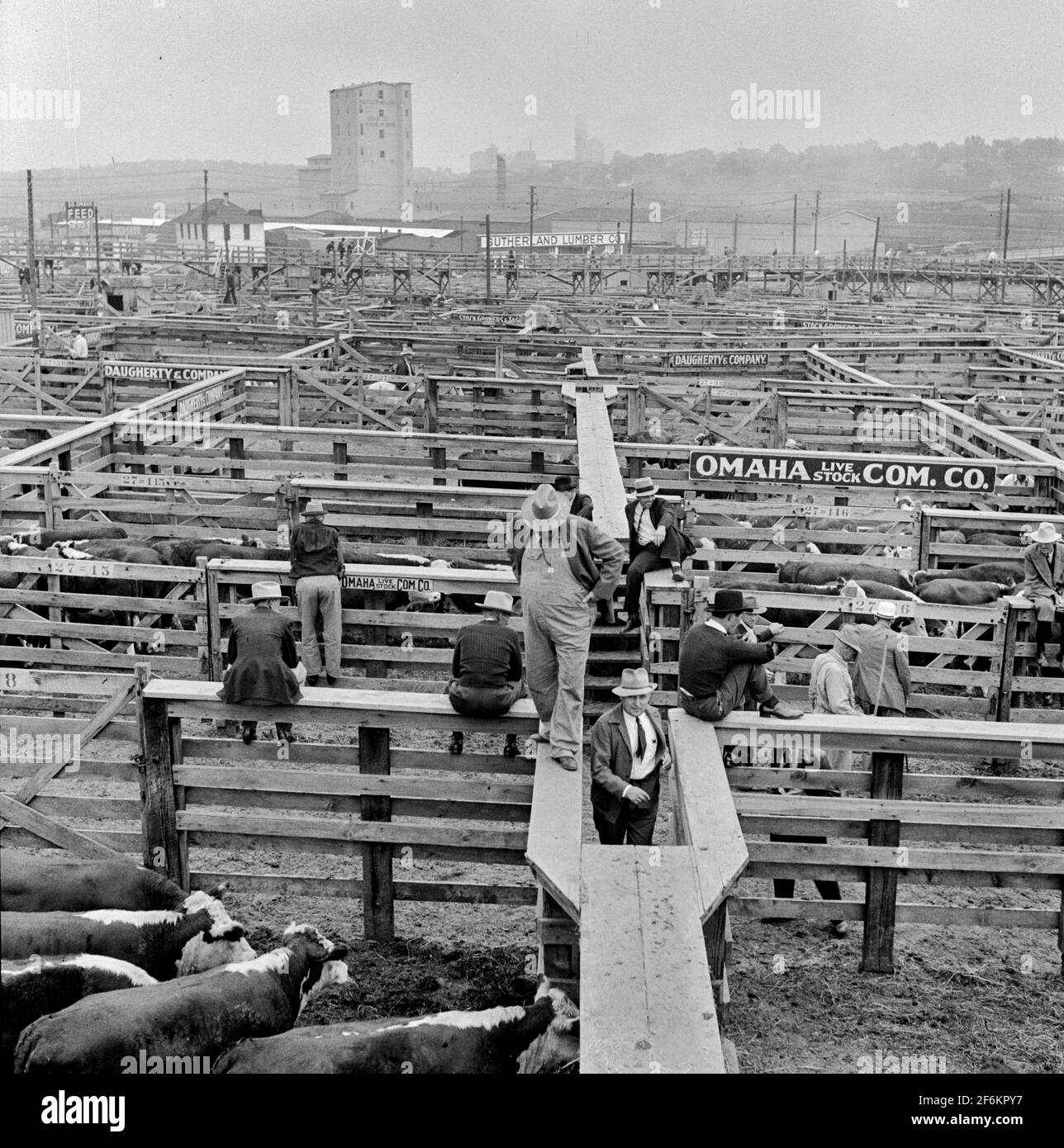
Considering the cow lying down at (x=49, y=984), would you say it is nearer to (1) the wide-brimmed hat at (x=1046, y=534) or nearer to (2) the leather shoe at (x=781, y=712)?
(2) the leather shoe at (x=781, y=712)

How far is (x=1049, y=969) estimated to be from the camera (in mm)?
7891

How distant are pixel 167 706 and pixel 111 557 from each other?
586cm

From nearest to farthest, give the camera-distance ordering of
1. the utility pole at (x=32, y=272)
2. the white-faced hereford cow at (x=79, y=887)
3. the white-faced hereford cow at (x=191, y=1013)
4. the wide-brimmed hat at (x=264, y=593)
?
1. the white-faced hereford cow at (x=191, y=1013)
2. the white-faced hereford cow at (x=79, y=887)
3. the wide-brimmed hat at (x=264, y=593)
4. the utility pole at (x=32, y=272)

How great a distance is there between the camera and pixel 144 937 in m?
7.12

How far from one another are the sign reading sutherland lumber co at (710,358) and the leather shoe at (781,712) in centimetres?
1838

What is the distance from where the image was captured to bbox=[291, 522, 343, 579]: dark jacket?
1120cm

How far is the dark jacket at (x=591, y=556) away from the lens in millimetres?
7691

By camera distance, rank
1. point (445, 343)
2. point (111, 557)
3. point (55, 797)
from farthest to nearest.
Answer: point (445, 343)
point (111, 557)
point (55, 797)

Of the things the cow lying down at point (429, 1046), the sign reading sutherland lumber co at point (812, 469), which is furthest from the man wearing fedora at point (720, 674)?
the sign reading sutherland lumber co at point (812, 469)

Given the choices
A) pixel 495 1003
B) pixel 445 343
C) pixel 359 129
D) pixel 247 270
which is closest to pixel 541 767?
pixel 495 1003

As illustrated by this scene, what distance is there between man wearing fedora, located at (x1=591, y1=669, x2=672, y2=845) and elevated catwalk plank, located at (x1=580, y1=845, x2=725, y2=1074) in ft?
4.02

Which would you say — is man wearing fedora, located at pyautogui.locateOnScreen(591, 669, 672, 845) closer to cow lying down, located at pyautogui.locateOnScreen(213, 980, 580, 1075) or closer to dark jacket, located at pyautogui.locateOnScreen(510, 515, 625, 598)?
dark jacket, located at pyautogui.locateOnScreen(510, 515, 625, 598)

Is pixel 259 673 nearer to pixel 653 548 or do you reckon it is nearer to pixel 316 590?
pixel 316 590

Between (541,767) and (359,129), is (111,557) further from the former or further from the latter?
(359,129)
